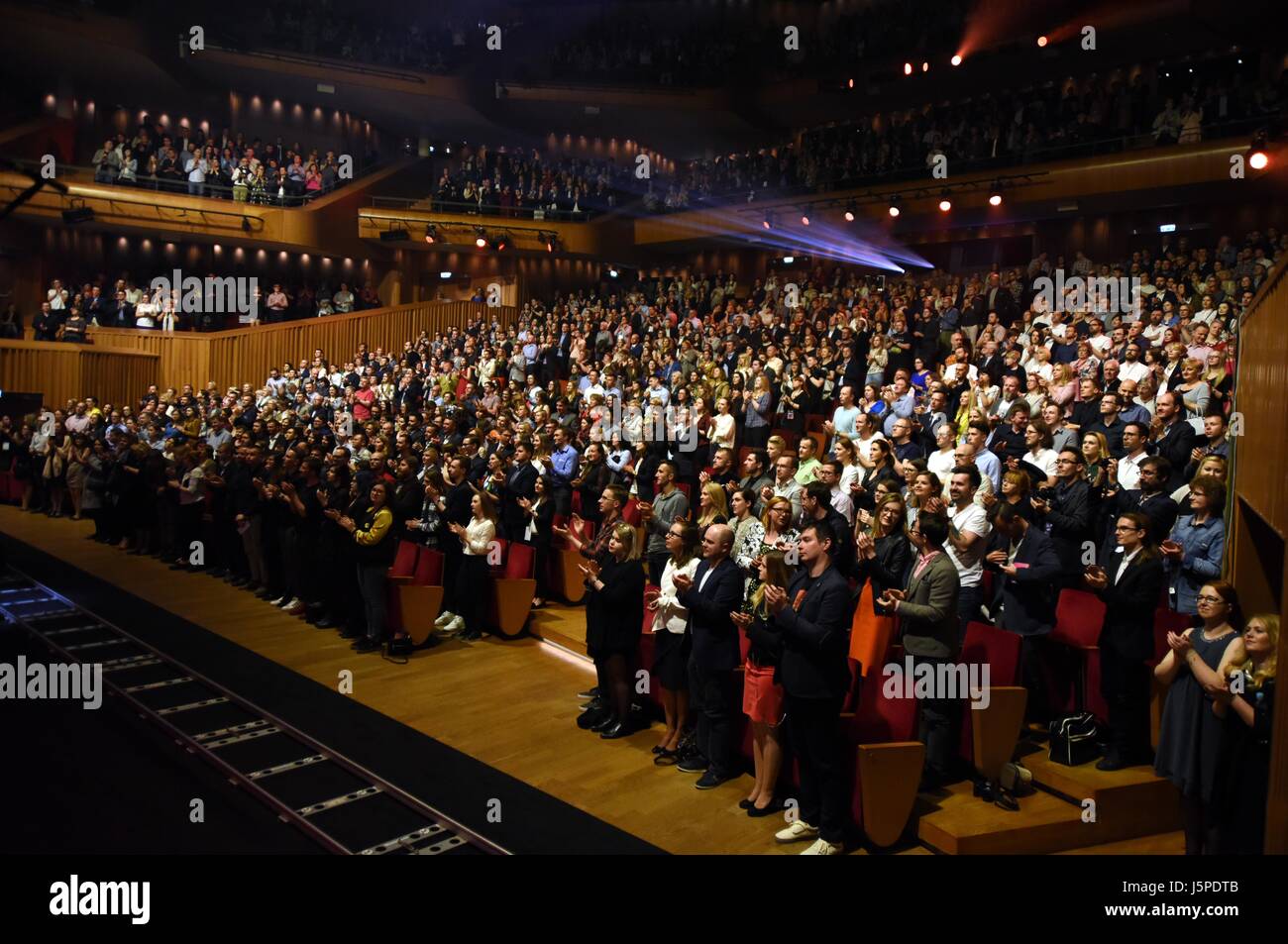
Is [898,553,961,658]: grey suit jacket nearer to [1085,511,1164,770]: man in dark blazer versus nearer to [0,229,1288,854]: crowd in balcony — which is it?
[0,229,1288,854]: crowd in balcony

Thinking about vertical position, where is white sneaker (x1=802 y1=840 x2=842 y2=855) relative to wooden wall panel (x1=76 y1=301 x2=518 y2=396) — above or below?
below

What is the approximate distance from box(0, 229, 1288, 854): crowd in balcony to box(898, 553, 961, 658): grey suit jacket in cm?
1

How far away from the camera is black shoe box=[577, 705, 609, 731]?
17.5 ft

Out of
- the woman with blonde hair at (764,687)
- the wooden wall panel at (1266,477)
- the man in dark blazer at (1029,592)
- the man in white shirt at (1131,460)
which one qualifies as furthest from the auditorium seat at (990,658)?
the man in white shirt at (1131,460)

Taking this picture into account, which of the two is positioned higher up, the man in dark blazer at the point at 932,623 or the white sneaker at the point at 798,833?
the man in dark blazer at the point at 932,623

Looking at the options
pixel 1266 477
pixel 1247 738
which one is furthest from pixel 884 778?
pixel 1266 477

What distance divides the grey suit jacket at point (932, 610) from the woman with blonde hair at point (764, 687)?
0.55 m

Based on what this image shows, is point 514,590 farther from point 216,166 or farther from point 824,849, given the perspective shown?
point 216,166

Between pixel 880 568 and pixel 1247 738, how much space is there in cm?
164

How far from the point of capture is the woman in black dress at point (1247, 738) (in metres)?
3.12

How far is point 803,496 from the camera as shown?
467 cm

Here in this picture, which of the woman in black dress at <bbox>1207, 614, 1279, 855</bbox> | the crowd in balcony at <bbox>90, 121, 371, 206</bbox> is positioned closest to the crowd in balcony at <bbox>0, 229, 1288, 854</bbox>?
the woman in black dress at <bbox>1207, 614, 1279, 855</bbox>

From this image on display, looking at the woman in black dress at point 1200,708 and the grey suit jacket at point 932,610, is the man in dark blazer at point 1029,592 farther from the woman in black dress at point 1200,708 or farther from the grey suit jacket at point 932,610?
the woman in black dress at point 1200,708
